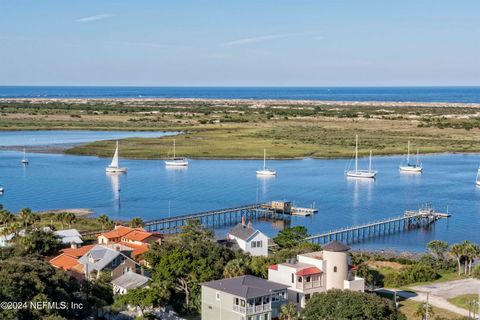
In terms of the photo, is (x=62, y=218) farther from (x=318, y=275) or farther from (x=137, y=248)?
(x=318, y=275)

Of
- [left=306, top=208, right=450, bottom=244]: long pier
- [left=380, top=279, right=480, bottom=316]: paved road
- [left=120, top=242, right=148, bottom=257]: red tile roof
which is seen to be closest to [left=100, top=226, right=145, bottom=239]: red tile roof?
[left=120, top=242, right=148, bottom=257]: red tile roof

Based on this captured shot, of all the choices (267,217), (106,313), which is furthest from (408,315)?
(267,217)

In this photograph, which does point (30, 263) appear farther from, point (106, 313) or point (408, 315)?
point (408, 315)

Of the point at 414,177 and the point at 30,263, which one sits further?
the point at 414,177

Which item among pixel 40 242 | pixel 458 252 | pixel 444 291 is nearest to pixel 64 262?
pixel 40 242

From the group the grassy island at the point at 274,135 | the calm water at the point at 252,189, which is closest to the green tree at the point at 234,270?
the calm water at the point at 252,189

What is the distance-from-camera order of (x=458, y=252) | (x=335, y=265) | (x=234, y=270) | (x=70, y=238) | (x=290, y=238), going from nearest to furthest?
(x=234, y=270) < (x=335, y=265) < (x=458, y=252) < (x=70, y=238) < (x=290, y=238)

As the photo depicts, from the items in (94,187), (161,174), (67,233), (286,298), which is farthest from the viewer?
(161,174)
